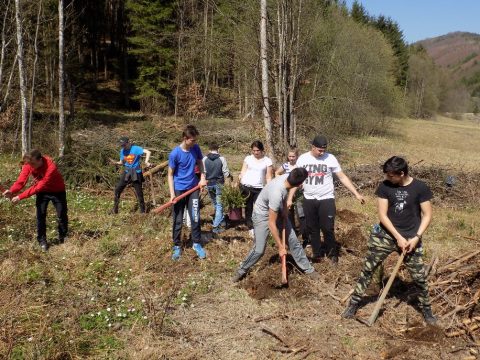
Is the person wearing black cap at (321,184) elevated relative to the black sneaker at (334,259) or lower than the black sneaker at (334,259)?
elevated

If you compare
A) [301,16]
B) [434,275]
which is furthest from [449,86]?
[434,275]

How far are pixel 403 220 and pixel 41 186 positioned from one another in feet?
16.2

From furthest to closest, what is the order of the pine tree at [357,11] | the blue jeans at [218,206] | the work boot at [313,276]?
the pine tree at [357,11] → the blue jeans at [218,206] → the work boot at [313,276]

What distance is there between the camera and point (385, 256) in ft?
14.6

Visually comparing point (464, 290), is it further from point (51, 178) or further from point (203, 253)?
point (51, 178)

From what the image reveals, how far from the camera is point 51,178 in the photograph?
20.1ft

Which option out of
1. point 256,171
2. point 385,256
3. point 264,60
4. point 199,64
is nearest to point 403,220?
point 385,256

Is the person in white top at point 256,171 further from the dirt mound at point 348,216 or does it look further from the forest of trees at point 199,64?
the forest of trees at point 199,64

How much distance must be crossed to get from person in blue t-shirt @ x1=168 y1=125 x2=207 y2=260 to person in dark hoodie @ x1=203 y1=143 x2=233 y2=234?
1.19m

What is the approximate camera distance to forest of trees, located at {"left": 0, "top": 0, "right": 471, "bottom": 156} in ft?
35.3

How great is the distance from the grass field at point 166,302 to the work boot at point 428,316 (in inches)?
7.4

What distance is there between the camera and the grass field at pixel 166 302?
13.5 ft

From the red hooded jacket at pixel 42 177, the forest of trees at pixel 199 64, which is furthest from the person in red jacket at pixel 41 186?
the forest of trees at pixel 199 64

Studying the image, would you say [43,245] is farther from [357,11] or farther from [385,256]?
[357,11]
